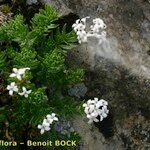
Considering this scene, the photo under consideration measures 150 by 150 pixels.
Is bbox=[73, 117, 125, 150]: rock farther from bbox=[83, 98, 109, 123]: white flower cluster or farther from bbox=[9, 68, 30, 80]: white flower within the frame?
bbox=[9, 68, 30, 80]: white flower

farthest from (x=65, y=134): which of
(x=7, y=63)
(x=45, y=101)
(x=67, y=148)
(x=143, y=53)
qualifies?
(x=143, y=53)

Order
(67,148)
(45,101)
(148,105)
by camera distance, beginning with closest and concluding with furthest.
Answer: (45,101) < (67,148) < (148,105)

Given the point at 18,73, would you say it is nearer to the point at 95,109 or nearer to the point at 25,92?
the point at 25,92

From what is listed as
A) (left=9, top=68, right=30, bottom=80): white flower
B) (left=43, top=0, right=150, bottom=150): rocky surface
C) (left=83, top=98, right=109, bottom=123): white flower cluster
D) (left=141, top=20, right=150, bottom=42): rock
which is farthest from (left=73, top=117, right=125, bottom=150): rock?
(left=141, top=20, right=150, bottom=42): rock

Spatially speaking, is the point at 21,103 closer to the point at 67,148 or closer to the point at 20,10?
the point at 67,148

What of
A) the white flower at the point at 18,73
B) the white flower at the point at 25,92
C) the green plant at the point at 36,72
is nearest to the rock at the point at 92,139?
the green plant at the point at 36,72

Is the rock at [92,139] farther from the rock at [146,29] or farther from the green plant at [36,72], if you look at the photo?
the rock at [146,29]
